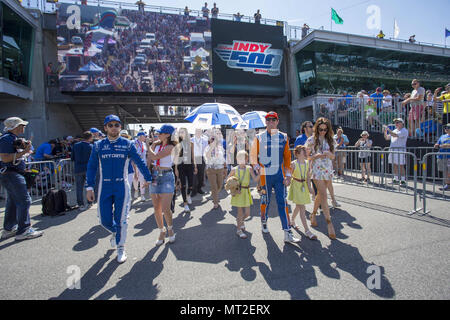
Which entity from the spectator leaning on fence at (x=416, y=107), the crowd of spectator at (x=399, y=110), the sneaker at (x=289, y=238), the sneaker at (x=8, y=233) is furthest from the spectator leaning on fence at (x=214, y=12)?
the sneaker at (x=289, y=238)

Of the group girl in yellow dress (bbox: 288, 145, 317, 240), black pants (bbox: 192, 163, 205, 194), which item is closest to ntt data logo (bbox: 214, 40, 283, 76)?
black pants (bbox: 192, 163, 205, 194)

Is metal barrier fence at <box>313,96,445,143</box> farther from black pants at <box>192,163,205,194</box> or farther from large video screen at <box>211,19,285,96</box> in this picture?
black pants at <box>192,163,205,194</box>

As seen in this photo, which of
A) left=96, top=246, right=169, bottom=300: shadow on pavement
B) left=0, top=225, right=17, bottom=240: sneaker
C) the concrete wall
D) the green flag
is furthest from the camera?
the green flag

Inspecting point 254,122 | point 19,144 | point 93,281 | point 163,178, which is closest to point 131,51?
point 254,122

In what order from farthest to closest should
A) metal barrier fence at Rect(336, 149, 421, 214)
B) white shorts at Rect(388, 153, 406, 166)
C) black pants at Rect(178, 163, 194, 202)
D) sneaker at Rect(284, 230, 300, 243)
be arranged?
white shorts at Rect(388, 153, 406, 166)
metal barrier fence at Rect(336, 149, 421, 214)
black pants at Rect(178, 163, 194, 202)
sneaker at Rect(284, 230, 300, 243)

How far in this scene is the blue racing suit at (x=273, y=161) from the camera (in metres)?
4.20

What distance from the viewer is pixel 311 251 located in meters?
3.72

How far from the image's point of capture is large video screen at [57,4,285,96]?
54.2ft

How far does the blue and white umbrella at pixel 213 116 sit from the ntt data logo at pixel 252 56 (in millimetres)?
12701

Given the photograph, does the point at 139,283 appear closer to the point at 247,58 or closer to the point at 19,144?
the point at 19,144

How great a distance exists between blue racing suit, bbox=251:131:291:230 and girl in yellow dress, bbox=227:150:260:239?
28 cm

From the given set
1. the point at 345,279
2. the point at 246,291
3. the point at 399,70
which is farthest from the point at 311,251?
the point at 399,70

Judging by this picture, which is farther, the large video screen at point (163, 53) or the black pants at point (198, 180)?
the large video screen at point (163, 53)

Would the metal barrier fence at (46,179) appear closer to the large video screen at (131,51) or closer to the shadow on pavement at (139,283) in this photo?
the shadow on pavement at (139,283)
